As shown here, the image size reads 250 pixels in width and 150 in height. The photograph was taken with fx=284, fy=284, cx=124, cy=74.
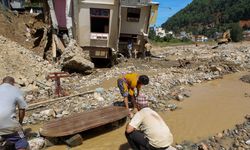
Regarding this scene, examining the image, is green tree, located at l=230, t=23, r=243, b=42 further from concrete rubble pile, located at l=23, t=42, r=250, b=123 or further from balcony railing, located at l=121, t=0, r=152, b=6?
balcony railing, located at l=121, t=0, r=152, b=6

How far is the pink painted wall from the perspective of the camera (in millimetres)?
17219

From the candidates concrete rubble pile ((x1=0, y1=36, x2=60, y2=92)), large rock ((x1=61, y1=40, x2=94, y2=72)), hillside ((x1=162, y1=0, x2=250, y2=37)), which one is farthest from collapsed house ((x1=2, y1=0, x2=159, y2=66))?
hillside ((x1=162, y1=0, x2=250, y2=37))

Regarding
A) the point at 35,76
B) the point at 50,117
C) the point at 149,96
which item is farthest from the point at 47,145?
the point at 35,76

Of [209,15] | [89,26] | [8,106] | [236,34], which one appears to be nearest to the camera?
[8,106]

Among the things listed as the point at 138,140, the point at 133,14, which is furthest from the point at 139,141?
the point at 133,14

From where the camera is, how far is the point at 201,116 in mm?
8648

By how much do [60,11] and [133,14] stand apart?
18.6 ft

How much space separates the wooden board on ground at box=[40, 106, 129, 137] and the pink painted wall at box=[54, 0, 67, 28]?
1087cm

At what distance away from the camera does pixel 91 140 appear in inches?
270

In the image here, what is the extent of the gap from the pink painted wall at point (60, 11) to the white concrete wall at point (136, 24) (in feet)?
16.2

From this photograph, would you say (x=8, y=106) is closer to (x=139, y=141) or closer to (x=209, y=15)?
(x=139, y=141)

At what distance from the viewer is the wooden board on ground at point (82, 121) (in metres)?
6.39

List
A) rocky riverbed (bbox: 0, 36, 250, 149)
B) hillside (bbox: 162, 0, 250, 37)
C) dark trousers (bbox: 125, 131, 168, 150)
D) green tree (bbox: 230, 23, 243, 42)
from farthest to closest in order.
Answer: hillside (bbox: 162, 0, 250, 37) → green tree (bbox: 230, 23, 243, 42) → rocky riverbed (bbox: 0, 36, 250, 149) → dark trousers (bbox: 125, 131, 168, 150)

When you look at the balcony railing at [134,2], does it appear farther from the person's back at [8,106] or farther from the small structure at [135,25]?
the person's back at [8,106]
